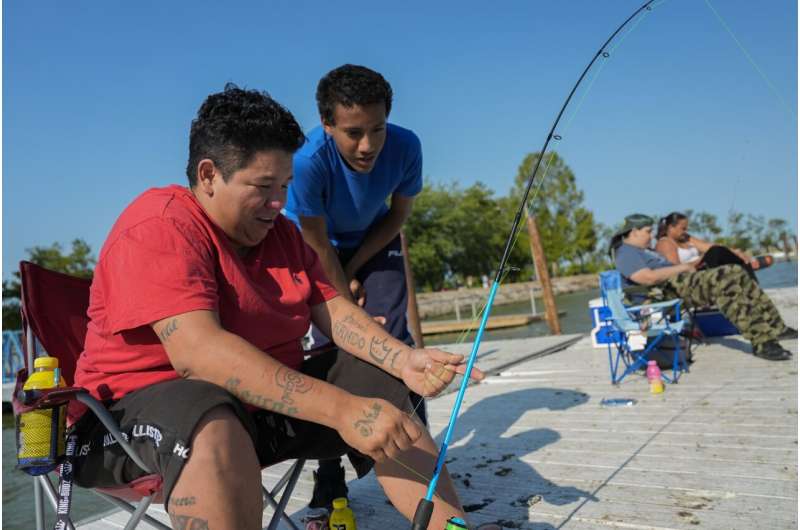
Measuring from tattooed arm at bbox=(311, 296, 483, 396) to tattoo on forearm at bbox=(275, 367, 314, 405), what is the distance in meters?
0.39

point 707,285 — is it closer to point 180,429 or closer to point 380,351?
point 380,351

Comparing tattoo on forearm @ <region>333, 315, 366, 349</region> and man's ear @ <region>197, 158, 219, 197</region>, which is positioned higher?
man's ear @ <region>197, 158, 219, 197</region>

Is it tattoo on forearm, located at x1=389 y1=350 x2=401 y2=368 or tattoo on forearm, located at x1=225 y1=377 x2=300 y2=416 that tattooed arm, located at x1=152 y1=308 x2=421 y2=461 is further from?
tattoo on forearm, located at x1=389 y1=350 x2=401 y2=368

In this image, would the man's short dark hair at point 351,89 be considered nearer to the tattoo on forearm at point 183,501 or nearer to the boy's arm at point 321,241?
the boy's arm at point 321,241

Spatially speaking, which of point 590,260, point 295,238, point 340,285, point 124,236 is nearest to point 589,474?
point 340,285

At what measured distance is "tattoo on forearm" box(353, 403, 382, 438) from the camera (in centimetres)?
129

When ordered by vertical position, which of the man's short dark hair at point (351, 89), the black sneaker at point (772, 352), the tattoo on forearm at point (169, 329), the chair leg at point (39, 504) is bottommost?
the black sneaker at point (772, 352)

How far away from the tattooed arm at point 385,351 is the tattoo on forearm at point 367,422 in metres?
0.33

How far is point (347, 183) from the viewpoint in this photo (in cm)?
271

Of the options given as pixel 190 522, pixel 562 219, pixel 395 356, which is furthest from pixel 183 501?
pixel 562 219

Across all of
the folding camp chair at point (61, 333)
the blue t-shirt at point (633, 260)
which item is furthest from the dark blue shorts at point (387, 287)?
the blue t-shirt at point (633, 260)

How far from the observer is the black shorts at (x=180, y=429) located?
125 cm

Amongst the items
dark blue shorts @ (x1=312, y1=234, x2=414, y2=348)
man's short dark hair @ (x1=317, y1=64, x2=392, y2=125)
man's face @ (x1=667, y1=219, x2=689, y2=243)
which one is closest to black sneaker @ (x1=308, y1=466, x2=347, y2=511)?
dark blue shorts @ (x1=312, y1=234, x2=414, y2=348)

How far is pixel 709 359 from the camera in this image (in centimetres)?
489
